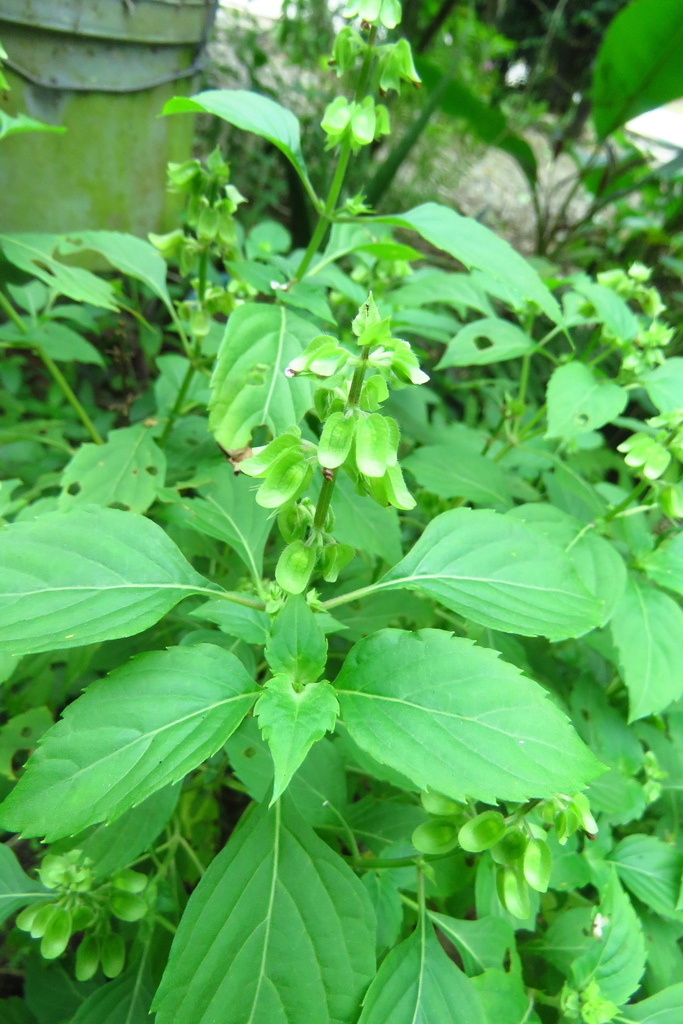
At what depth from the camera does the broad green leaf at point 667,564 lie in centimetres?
109

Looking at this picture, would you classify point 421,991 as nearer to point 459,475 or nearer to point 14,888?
point 14,888

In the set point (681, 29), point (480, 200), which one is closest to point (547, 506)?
point (681, 29)

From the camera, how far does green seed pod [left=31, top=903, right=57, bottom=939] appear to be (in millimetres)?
826

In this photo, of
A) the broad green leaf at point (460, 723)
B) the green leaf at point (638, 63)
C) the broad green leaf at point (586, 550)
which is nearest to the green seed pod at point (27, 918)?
the broad green leaf at point (460, 723)

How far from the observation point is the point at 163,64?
5.94 ft

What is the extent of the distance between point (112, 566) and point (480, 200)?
15.0 feet

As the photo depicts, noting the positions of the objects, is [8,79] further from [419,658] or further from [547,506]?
[419,658]

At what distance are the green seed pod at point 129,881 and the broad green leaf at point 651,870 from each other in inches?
31.5

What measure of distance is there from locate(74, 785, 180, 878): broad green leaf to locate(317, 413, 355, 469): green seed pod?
577mm

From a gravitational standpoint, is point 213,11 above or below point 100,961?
above

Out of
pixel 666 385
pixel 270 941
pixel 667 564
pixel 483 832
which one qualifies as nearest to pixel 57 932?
pixel 270 941

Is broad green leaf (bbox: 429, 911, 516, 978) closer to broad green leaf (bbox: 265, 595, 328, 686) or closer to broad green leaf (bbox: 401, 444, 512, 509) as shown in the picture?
broad green leaf (bbox: 265, 595, 328, 686)

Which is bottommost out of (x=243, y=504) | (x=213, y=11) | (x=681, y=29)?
(x=243, y=504)

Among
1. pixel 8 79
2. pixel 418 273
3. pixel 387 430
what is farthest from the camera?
pixel 418 273
